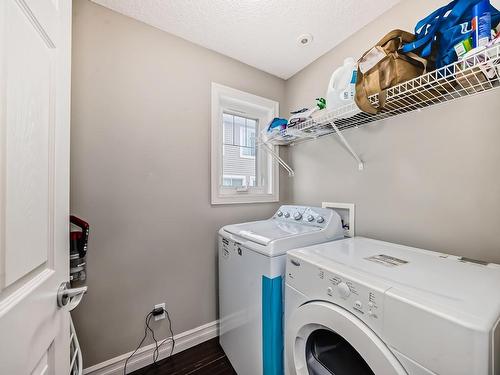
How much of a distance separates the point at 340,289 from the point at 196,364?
1.37 m

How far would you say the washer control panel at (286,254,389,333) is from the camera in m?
0.67

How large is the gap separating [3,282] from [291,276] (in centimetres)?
94

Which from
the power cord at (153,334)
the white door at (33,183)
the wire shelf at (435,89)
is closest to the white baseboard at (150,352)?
the power cord at (153,334)

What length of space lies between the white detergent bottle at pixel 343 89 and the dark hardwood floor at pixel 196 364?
189 cm

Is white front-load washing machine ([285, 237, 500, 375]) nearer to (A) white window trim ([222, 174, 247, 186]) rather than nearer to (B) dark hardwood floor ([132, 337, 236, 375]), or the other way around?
(B) dark hardwood floor ([132, 337, 236, 375])

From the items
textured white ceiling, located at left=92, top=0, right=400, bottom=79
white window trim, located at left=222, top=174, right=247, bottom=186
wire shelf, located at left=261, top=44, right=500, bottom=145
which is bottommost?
white window trim, located at left=222, top=174, right=247, bottom=186

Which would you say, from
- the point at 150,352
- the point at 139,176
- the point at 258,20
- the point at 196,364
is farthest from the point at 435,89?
the point at 150,352

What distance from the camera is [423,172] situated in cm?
122

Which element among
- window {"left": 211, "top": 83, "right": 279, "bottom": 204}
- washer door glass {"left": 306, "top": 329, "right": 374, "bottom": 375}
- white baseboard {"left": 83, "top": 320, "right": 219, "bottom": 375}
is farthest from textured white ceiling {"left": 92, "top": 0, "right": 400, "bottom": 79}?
white baseboard {"left": 83, "top": 320, "right": 219, "bottom": 375}

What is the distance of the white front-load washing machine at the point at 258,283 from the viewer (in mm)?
1109

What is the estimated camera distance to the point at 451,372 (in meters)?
0.52

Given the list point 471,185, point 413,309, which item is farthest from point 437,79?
point 413,309

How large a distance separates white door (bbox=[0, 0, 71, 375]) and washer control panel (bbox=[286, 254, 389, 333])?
0.89 meters

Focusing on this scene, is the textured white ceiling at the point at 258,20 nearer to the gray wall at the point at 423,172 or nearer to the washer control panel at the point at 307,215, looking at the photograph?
the gray wall at the point at 423,172
